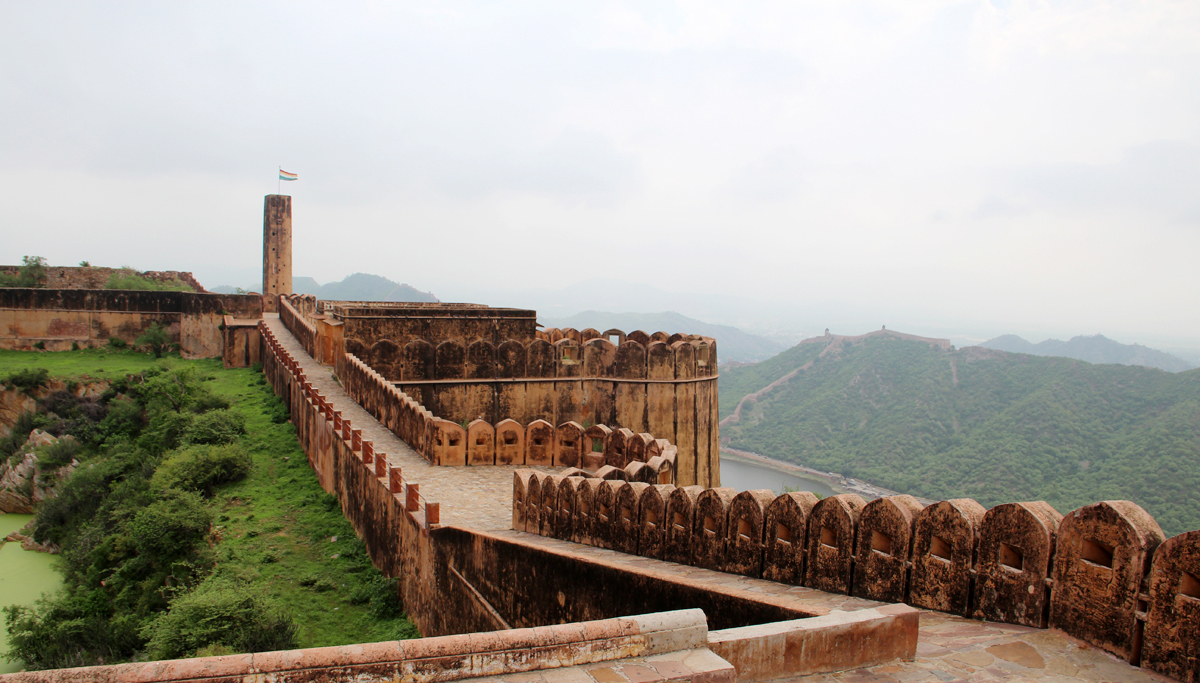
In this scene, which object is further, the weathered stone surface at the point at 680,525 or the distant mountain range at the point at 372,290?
the distant mountain range at the point at 372,290

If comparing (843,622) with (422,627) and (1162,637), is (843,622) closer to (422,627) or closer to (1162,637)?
(1162,637)

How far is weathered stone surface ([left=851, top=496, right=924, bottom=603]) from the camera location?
172 inches

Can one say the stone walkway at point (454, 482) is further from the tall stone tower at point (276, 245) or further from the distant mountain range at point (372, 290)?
the distant mountain range at point (372, 290)

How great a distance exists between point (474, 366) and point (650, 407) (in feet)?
12.8

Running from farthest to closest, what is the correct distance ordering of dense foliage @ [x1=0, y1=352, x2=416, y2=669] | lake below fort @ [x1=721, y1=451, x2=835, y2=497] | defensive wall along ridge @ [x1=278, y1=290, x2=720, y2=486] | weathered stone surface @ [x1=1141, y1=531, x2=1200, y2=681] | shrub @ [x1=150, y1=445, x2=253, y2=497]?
lake below fort @ [x1=721, y1=451, x2=835, y2=497] < defensive wall along ridge @ [x1=278, y1=290, x2=720, y2=486] < shrub @ [x1=150, y1=445, x2=253, y2=497] < dense foliage @ [x1=0, y1=352, x2=416, y2=669] < weathered stone surface @ [x1=1141, y1=531, x2=1200, y2=681]

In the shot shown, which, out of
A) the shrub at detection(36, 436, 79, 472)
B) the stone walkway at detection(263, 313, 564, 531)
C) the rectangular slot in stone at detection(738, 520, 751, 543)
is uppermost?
the rectangular slot in stone at detection(738, 520, 751, 543)

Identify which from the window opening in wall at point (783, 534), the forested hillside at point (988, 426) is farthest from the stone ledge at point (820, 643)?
the forested hillside at point (988, 426)

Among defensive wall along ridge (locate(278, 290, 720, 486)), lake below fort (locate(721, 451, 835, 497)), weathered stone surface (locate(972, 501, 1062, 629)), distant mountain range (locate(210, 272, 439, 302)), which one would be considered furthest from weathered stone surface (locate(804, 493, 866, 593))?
distant mountain range (locate(210, 272, 439, 302))

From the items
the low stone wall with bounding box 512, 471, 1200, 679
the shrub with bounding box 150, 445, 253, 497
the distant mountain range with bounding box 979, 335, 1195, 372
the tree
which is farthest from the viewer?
the distant mountain range with bounding box 979, 335, 1195, 372

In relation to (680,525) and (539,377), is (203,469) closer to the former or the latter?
(539,377)

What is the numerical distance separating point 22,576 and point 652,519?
16062mm

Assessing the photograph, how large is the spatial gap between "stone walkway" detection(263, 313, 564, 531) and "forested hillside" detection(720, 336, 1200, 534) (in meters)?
21.8

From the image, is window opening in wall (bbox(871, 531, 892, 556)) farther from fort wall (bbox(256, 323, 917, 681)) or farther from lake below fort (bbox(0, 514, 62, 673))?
lake below fort (bbox(0, 514, 62, 673))

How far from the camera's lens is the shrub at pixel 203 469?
508 inches
